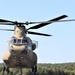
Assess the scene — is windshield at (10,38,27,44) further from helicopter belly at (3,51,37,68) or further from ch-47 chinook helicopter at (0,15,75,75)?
helicopter belly at (3,51,37,68)

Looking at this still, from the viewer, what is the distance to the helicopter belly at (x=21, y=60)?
36.3 m

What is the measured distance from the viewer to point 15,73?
236 ft

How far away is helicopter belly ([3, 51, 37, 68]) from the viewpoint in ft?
119

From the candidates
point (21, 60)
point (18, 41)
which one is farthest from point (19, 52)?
point (18, 41)

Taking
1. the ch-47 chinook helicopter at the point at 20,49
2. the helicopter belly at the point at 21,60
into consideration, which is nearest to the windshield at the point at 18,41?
the ch-47 chinook helicopter at the point at 20,49

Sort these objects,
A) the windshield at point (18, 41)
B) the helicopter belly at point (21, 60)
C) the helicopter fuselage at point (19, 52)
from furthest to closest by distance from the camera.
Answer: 1. the windshield at point (18, 41)
2. the helicopter belly at point (21, 60)
3. the helicopter fuselage at point (19, 52)

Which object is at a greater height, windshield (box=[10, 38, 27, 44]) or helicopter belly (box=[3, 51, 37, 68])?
windshield (box=[10, 38, 27, 44])

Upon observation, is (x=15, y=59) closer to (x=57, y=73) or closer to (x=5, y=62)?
(x=5, y=62)

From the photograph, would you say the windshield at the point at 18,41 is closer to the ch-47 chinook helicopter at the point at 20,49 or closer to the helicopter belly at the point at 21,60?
the ch-47 chinook helicopter at the point at 20,49

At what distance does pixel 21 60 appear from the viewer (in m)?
36.6

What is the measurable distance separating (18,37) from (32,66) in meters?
3.97

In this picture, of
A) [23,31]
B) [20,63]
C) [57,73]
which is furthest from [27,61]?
[57,73]

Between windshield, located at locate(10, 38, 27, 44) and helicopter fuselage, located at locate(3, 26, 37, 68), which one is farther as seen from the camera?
windshield, located at locate(10, 38, 27, 44)

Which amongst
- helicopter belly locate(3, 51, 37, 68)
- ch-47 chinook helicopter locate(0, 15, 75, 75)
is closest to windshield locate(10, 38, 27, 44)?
ch-47 chinook helicopter locate(0, 15, 75, 75)
